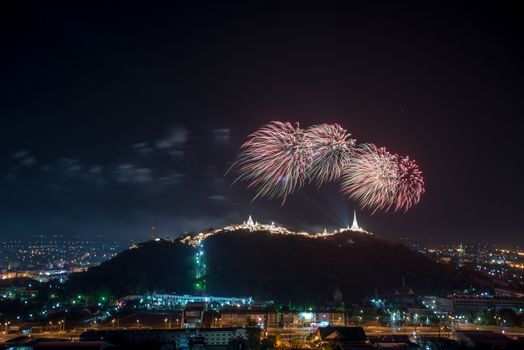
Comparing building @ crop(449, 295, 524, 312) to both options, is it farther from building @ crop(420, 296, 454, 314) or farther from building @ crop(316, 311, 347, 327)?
building @ crop(316, 311, 347, 327)

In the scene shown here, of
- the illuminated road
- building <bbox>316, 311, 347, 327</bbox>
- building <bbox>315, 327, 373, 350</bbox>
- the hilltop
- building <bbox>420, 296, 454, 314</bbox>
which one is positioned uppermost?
the hilltop

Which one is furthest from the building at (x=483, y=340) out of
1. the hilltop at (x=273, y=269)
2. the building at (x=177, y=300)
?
the building at (x=177, y=300)

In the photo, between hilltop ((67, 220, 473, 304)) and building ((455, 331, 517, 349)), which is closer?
building ((455, 331, 517, 349))

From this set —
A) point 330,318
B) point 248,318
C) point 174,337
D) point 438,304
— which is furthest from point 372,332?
point 438,304

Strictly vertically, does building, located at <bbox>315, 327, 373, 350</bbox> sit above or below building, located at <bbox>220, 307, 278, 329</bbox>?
below

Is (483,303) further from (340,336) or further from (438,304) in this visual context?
(340,336)

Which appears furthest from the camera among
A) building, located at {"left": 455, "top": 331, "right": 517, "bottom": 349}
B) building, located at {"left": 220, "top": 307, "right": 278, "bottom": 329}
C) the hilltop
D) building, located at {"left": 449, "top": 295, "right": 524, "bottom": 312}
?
the hilltop

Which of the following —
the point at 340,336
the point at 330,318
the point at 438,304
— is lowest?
the point at 340,336

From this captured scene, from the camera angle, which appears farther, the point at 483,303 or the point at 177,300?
the point at 177,300

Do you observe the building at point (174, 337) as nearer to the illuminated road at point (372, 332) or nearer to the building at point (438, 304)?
the illuminated road at point (372, 332)

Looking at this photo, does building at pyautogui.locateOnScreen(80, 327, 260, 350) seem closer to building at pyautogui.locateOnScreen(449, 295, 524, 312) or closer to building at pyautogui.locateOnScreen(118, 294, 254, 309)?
building at pyautogui.locateOnScreen(118, 294, 254, 309)

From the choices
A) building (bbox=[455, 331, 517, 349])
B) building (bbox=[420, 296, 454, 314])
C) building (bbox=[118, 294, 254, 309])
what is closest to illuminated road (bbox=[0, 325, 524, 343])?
building (bbox=[455, 331, 517, 349])

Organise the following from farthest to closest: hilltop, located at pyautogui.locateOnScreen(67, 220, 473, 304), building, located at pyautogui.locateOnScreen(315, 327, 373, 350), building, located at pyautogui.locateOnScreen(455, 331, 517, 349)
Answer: hilltop, located at pyautogui.locateOnScreen(67, 220, 473, 304) → building, located at pyautogui.locateOnScreen(315, 327, 373, 350) → building, located at pyautogui.locateOnScreen(455, 331, 517, 349)
